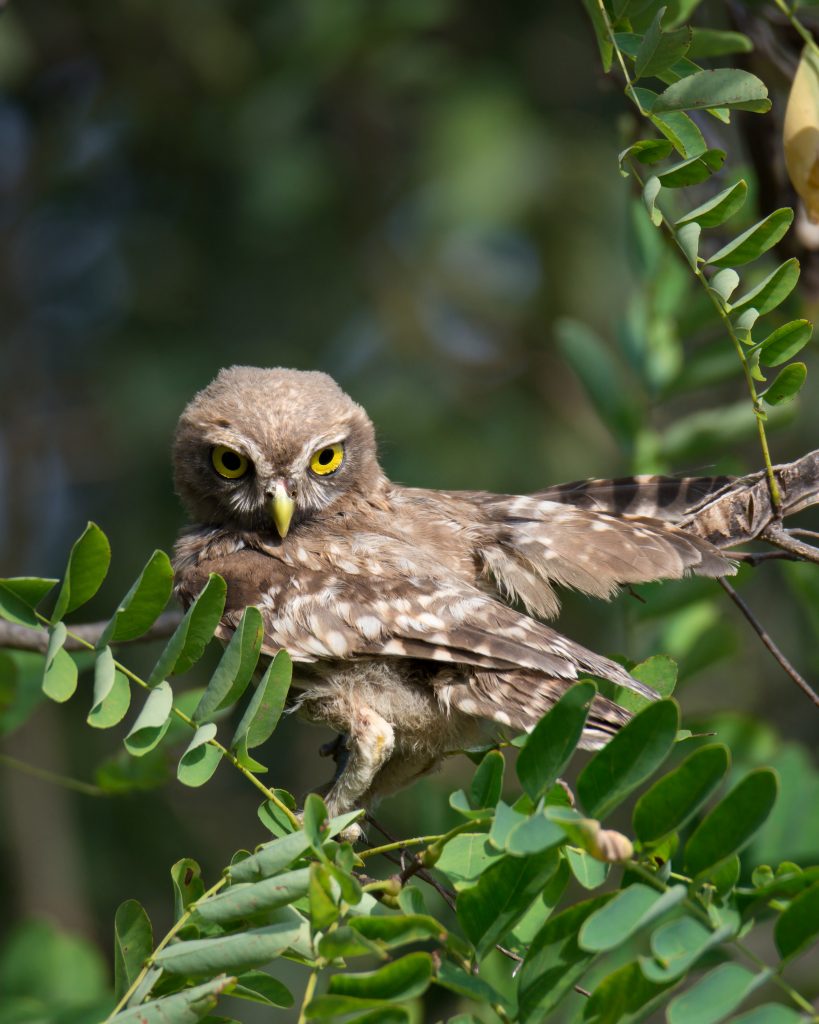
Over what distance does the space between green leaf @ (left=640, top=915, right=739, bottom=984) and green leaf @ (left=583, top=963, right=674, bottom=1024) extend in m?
0.08

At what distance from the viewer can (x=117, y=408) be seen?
767cm

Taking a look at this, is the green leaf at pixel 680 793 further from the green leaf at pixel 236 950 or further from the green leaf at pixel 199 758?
the green leaf at pixel 199 758

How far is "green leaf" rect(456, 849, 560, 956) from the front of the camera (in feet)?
7.22

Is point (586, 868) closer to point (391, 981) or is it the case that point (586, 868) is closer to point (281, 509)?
point (391, 981)

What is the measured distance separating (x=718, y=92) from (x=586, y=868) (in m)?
1.48

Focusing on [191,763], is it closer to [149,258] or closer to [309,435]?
[309,435]

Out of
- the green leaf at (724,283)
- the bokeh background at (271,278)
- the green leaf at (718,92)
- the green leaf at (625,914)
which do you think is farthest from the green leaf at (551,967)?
the bokeh background at (271,278)

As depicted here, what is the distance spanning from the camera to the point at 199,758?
2.54 m

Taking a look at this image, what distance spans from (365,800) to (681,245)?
1.94 meters

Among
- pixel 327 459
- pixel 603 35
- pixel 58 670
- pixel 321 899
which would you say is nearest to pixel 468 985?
pixel 321 899

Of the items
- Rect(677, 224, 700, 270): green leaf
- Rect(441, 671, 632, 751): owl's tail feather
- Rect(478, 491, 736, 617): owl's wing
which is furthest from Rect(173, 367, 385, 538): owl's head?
Rect(677, 224, 700, 270): green leaf

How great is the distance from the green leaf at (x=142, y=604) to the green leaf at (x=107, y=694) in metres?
0.06

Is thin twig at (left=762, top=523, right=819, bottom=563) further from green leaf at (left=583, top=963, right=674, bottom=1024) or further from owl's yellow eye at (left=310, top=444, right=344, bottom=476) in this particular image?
owl's yellow eye at (left=310, top=444, right=344, bottom=476)

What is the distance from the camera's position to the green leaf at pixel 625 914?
1916 mm
